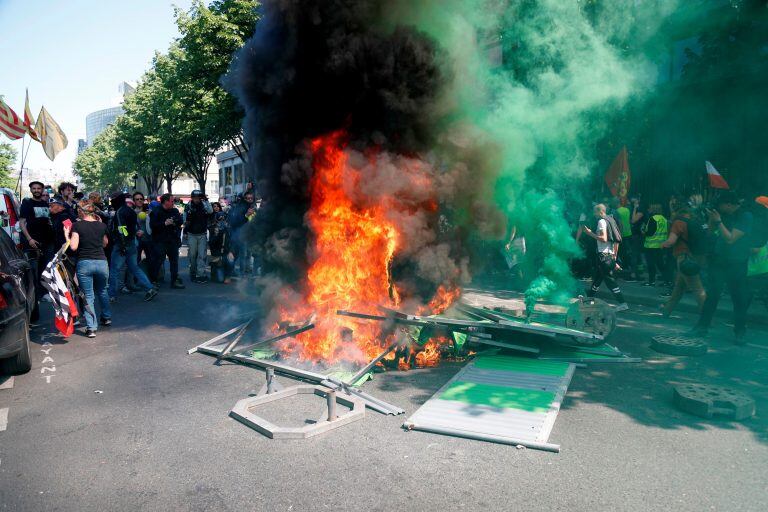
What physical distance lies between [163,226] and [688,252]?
10.2 meters

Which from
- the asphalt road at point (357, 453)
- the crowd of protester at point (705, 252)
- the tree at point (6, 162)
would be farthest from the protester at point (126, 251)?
the tree at point (6, 162)

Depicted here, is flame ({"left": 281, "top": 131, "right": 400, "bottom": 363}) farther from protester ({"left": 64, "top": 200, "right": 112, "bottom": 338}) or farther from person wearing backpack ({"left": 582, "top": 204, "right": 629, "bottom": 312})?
person wearing backpack ({"left": 582, "top": 204, "right": 629, "bottom": 312})

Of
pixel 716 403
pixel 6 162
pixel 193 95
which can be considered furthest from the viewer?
pixel 6 162

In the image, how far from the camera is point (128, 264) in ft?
34.8

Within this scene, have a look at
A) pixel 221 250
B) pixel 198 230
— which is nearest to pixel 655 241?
pixel 221 250

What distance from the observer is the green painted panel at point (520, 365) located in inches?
237

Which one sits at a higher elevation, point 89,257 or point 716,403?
point 89,257

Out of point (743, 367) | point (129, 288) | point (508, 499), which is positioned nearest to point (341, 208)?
point (508, 499)

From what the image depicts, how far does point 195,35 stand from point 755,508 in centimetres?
2320

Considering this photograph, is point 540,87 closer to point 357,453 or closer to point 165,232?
point 165,232

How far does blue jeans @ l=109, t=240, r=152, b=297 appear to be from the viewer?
10.1 meters

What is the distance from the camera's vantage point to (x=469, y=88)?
8.04 metres

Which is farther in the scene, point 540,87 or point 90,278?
point 540,87

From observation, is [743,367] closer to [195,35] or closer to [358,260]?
[358,260]
